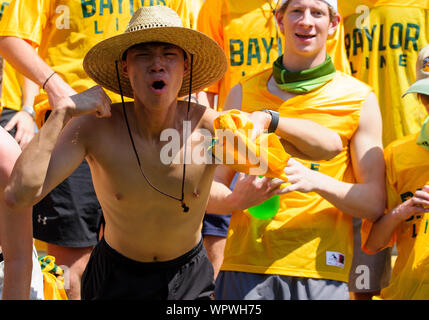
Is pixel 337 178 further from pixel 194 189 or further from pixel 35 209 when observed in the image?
pixel 35 209

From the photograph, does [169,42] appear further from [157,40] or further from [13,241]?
[13,241]

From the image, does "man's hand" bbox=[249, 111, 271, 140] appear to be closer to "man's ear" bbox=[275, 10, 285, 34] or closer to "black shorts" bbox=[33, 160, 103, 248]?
"man's ear" bbox=[275, 10, 285, 34]

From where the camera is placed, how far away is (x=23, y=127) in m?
5.14

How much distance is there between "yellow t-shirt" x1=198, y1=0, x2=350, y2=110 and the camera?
17.1 feet

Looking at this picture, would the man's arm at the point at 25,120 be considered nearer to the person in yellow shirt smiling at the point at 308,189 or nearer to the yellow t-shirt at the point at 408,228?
the person in yellow shirt smiling at the point at 308,189

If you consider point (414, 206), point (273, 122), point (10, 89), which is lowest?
point (414, 206)

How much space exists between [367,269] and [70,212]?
1896 millimetres

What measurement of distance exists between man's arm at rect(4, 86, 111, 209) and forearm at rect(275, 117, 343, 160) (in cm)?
97

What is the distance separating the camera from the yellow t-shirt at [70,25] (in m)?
4.88

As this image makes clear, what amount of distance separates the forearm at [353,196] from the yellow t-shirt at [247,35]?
0.97 meters

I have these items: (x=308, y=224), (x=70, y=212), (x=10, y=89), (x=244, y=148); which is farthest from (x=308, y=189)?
(x=10, y=89)

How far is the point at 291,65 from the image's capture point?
4.72 m

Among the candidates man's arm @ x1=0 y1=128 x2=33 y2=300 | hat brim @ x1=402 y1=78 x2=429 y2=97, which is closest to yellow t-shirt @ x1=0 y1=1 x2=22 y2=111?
man's arm @ x1=0 y1=128 x2=33 y2=300
